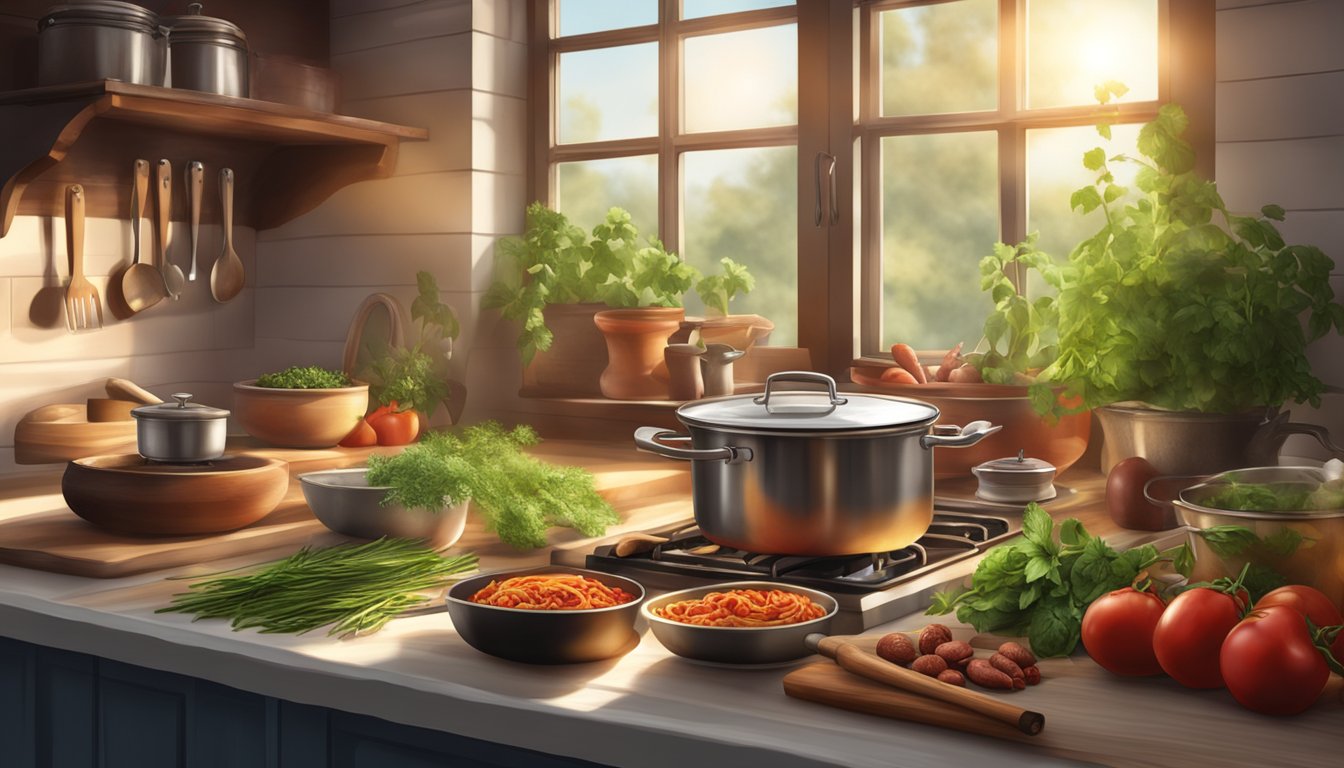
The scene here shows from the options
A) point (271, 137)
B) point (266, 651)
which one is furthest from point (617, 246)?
→ point (266, 651)

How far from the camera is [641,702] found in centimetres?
98

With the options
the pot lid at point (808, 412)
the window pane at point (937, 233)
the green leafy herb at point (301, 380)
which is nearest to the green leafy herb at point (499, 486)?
the pot lid at point (808, 412)

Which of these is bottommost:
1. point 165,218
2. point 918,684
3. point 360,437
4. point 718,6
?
point 918,684

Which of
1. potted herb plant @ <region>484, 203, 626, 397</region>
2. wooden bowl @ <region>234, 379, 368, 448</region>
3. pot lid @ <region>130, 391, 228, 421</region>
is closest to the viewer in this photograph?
pot lid @ <region>130, 391, 228, 421</region>

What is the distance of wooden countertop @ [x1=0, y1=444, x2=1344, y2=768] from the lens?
0.87 metres

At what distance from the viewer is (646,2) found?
250cm

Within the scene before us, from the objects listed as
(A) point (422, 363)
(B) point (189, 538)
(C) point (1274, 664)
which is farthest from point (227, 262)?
(C) point (1274, 664)

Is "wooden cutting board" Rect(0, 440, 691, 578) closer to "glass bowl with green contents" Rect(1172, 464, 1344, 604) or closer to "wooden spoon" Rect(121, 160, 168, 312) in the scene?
"wooden spoon" Rect(121, 160, 168, 312)

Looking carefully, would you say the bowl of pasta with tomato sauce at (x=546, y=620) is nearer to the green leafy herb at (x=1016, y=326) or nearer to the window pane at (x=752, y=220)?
the green leafy herb at (x=1016, y=326)

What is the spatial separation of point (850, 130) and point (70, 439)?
1454mm

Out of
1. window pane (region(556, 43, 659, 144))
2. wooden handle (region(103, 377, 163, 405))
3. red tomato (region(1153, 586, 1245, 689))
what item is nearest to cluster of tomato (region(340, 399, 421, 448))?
wooden handle (region(103, 377, 163, 405))

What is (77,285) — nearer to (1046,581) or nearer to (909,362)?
(909,362)

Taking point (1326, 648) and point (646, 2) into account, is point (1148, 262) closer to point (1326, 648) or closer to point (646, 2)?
point (1326, 648)

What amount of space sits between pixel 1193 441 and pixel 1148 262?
25 centimetres
